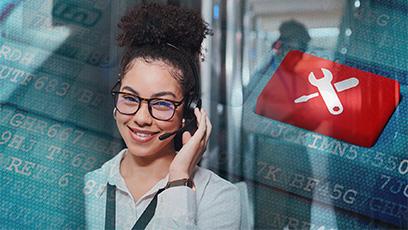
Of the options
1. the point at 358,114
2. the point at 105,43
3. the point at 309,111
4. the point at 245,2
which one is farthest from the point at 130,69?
the point at 358,114

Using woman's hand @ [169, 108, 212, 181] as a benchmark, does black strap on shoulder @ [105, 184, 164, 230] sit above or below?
below

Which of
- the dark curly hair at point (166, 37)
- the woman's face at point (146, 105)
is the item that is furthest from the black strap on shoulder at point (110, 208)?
the dark curly hair at point (166, 37)

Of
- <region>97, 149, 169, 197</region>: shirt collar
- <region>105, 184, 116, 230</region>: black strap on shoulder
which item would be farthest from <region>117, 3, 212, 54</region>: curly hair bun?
Result: <region>105, 184, 116, 230</region>: black strap on shoulder

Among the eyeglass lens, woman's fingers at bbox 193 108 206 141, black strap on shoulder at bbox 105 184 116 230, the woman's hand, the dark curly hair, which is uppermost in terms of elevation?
the dark curly hair

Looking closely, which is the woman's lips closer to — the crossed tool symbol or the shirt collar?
the shirt collar

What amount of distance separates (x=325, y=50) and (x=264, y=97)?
264mm

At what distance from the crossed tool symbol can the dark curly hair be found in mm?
401

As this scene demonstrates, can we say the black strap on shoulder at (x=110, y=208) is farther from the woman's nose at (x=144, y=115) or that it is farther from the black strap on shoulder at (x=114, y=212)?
the woman's nose at (x=144, y=115)

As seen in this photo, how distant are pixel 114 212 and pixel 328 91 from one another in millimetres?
823

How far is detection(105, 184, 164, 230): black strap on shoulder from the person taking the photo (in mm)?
1727

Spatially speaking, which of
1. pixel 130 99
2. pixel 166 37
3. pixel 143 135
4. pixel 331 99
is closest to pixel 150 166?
pixel 143 135

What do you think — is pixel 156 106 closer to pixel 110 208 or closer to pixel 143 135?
pixel 143 135

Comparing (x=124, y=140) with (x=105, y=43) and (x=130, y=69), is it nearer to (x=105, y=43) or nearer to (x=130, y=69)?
(x=130, y=69)

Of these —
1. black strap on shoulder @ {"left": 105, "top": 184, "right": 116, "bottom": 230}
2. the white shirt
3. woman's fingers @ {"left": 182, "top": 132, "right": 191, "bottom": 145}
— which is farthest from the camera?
black strap on shoulder @ {"left": 105, "top": 184, "right": 116, "bottom": 230}
